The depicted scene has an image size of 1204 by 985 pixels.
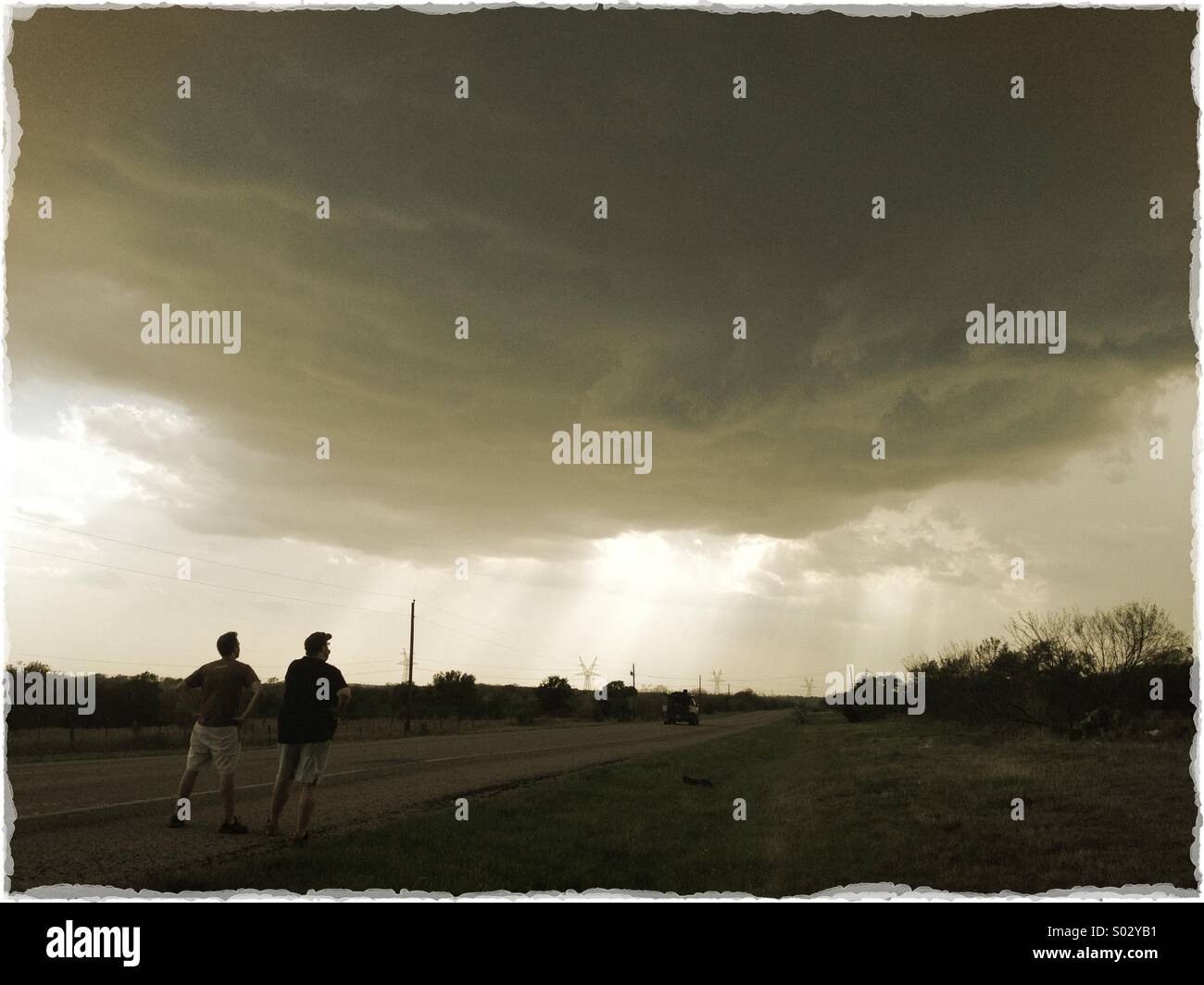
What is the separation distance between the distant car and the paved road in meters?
40.0

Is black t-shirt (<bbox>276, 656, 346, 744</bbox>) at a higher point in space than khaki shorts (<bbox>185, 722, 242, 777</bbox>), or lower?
higher

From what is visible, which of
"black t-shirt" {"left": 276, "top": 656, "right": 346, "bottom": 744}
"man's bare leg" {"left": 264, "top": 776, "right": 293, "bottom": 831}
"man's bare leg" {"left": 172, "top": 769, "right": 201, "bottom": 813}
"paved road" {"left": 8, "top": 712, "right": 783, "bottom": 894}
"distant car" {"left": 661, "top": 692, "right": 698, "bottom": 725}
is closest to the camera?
"paved road" {"left": 8, "top": 712, "right": 783, "bottom": 894}

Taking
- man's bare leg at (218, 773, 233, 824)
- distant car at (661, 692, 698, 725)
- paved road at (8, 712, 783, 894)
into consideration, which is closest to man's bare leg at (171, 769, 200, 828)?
paved road at (8, 712, 783, 894)

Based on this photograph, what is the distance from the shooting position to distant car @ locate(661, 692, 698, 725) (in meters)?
64.2

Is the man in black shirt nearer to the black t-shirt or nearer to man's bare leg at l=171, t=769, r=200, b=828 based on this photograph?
the black t-shirt

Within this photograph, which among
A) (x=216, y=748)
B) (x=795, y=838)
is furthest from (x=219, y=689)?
(x=795, y=838)

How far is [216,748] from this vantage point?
10031 millimetres

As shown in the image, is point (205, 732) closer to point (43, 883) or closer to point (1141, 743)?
point (43, 883)

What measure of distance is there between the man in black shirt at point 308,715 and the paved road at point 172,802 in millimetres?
717

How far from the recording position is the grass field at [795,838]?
8.72m

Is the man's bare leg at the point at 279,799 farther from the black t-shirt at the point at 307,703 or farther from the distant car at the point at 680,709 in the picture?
the distant car at the point at 680,709

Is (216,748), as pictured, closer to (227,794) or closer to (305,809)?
(227,794)

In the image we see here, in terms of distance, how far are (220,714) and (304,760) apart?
1362 millimetres
